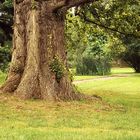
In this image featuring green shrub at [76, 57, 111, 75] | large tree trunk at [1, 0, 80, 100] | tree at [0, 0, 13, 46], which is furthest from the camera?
green shrub at [76, 57, 111, 75]

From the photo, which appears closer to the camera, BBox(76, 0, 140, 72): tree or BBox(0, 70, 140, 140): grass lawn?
BBox(0, 70, 140, 140): grass lawn

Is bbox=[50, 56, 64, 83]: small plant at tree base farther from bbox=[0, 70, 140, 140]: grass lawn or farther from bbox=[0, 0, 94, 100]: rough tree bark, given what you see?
bbox=[0, 70, 140, 140]: grass lawn

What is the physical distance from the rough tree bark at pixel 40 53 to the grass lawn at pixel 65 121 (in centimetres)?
72

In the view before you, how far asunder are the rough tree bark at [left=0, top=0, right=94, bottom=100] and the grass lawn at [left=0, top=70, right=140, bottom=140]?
28.5 inches

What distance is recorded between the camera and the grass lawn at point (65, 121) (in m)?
10.4

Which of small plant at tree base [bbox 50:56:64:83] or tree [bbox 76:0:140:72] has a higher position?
tree [bbox 76:0:140:72]

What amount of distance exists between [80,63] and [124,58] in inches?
193

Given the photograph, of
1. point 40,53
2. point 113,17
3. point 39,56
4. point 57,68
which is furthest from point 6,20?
point 57,68

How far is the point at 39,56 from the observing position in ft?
58.5

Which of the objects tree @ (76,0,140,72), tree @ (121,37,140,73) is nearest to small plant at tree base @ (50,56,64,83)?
tree @ (76,0,140,72)

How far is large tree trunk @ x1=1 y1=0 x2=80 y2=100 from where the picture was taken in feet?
57.3

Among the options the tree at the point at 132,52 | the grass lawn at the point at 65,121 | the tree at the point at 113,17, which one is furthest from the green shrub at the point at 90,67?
the grass lawn at the point at 65,121

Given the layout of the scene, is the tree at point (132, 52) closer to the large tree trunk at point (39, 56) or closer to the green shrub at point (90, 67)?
the green shrub at point (90, 67)

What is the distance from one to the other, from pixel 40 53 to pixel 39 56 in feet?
0.51
